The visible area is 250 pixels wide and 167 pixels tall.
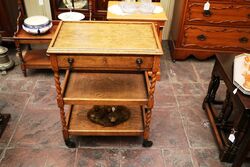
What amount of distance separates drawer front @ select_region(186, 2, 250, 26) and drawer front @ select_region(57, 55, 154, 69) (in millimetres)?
1517

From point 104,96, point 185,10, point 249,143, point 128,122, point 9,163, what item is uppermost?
point 185,10

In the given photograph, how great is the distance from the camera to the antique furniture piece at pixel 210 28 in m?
2.85

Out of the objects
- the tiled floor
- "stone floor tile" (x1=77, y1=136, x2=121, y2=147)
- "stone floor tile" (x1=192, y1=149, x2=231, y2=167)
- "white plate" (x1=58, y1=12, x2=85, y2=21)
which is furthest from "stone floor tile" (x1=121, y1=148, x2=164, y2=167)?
"white plate" (x1=58, y1=12, x2=85, y2=21)

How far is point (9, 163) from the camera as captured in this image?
6.48 ft

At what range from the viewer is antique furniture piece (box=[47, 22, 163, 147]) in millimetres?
1632

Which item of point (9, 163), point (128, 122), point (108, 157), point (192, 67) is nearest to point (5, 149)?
point (9, 163)

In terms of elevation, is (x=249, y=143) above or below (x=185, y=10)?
below

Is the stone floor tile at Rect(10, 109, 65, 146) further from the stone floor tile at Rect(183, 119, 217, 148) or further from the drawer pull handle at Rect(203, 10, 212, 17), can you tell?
the drawer pull handle at Rect(203, 10, 212, 17)

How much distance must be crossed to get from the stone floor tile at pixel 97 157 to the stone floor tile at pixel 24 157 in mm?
289

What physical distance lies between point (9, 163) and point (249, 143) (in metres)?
1.80

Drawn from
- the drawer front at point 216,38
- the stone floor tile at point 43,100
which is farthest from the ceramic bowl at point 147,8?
the stone floor tile at point 43,100

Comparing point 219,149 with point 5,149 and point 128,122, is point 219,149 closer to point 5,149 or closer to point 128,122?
point 128,122

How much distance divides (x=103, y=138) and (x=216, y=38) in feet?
6.19

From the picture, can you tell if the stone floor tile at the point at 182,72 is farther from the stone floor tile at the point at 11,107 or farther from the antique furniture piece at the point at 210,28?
the stone floor tile at the point at 11,107
